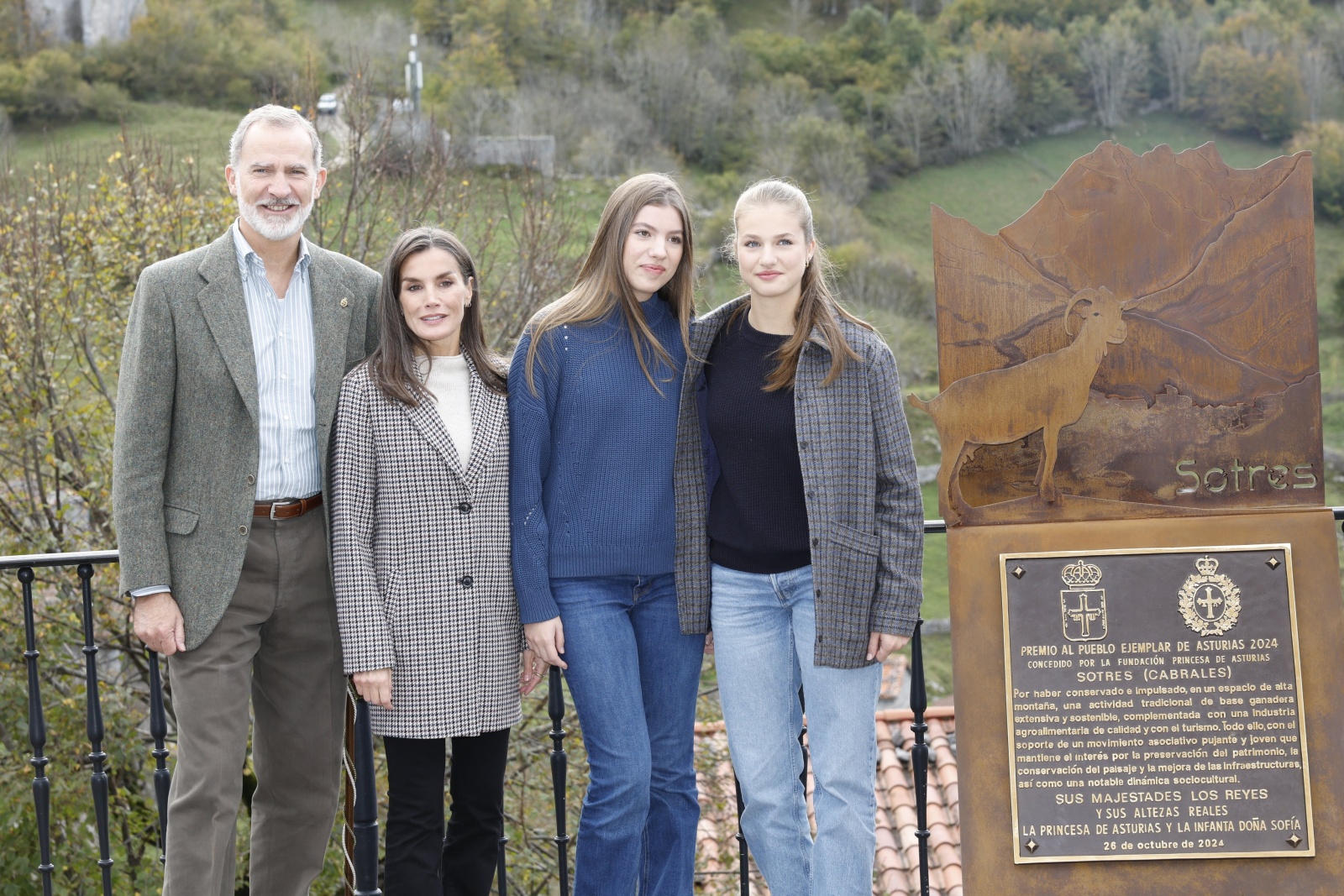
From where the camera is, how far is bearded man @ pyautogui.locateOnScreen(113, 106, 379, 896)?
274 centimetres

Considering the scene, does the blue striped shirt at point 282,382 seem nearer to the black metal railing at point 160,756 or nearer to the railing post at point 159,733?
the black metal railing at point 160,756

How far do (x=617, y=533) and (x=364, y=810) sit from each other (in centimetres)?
99

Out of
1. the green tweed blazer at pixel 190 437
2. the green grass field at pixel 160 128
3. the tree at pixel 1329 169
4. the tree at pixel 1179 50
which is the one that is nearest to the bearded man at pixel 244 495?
the green tweed blazer at pixel 190 437

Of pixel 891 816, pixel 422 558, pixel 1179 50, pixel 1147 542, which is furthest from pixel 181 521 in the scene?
pixel 1179 50

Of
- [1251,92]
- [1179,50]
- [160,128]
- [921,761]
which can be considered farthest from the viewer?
[1179,50]

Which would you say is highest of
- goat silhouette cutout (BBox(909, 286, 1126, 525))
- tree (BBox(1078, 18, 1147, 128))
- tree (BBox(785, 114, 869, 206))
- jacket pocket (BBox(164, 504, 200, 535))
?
tree (BBox(1078, 18, 1147, 128))

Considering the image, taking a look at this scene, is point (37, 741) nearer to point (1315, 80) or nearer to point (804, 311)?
point (804, 311)

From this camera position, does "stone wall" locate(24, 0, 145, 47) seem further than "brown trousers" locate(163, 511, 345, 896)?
Yes

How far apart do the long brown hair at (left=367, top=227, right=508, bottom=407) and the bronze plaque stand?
4.68 ft

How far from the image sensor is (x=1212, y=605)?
2.85 metres

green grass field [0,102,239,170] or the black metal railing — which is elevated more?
green grass field [0,102,239,170]

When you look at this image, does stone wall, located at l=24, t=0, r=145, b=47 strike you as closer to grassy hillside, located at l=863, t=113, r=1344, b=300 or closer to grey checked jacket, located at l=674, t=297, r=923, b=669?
grassy hillside, located at l=863, t=113, r=1344, b=300

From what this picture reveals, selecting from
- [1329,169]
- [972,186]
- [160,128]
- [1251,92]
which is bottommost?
[160,128]

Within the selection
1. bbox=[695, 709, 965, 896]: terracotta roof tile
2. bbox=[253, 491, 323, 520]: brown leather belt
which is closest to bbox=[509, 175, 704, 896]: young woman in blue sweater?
bbox=[253, 491, 323, 520]: brown leather belt
